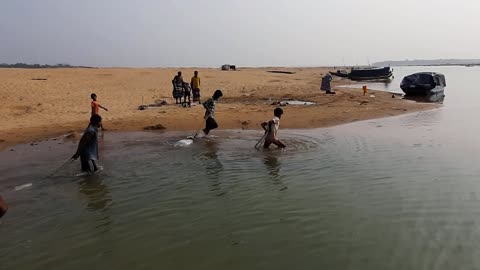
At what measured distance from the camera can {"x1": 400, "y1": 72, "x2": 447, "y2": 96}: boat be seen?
30.9m

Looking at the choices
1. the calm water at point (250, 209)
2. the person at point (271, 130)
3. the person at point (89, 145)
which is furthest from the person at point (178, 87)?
the person at point (89, 145)

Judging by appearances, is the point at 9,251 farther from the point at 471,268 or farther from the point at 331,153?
the point at 331,153

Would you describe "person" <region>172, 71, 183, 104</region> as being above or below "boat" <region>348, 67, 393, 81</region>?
below

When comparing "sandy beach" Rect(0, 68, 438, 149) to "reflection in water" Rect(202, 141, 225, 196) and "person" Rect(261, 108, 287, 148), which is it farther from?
"person" Rect(261, 108, 287, 148)

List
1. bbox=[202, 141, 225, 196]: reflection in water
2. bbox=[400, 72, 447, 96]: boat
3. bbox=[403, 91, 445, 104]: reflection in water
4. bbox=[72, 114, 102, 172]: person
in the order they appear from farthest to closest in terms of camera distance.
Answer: bbox=[400, 72, 447, 96]: boat < bbox=[403, 91, 445, 104]: reflection in water < bbox=[72, 114, 102, 172]: person < bbox=[202, 141, 225, 196]: reflection in water

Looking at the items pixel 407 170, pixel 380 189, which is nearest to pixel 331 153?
pixel 407 170

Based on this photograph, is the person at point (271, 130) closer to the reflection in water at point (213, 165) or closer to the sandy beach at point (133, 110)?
the reflection in water at point (213, 165)

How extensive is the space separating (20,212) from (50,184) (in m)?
1.78

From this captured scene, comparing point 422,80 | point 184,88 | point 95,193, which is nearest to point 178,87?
point 184,88

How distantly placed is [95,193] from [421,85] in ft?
90.5

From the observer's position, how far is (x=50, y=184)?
9.16 meters

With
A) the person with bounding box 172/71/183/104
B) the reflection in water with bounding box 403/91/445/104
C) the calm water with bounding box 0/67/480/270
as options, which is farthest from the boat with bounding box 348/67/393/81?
the calm water with bounding box 0/67/480/270

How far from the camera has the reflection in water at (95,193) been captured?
7.65m

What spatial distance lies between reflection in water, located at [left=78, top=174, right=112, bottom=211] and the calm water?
2 centimetres
